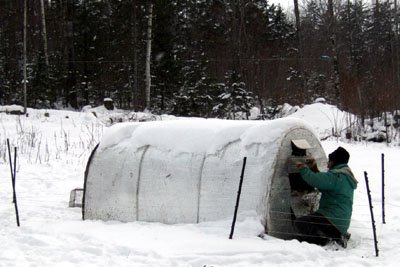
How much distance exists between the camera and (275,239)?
5.61 metres

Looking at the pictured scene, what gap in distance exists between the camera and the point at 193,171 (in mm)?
6438

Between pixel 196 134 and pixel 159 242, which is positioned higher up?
pixel 196 134

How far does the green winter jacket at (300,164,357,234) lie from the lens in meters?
5.68

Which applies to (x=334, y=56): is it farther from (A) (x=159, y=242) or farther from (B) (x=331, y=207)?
(A) (x=159, y=242)

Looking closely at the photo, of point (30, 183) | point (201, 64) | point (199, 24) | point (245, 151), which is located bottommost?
point (30, 183)

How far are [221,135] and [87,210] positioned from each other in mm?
2466

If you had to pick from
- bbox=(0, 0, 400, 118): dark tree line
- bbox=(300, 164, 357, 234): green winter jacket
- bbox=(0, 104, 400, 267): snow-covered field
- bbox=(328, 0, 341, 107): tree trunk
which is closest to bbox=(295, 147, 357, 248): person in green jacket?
bbox=(300, 164, 357, 234): green winter jacket

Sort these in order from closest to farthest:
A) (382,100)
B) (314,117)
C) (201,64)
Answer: (382,100) → (314,117) → (201,64)

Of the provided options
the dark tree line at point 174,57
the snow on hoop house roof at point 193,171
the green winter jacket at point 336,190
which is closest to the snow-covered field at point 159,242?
the snow on hoop house roof at point 193,171

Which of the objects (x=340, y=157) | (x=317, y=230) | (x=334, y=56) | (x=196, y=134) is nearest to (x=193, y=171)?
(x=196, y=134)

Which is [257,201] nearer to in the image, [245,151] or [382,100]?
[245,151]

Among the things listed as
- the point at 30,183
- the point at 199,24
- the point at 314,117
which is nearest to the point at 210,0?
the point at 199,24

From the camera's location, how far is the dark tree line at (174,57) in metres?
25.5

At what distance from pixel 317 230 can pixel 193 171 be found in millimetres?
1765
